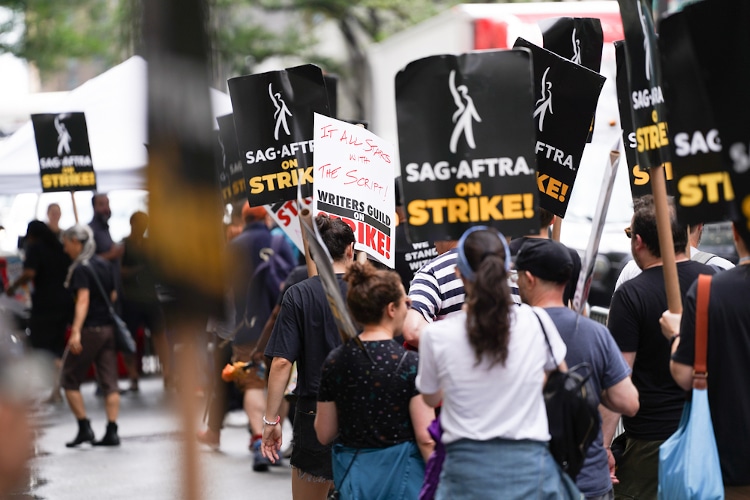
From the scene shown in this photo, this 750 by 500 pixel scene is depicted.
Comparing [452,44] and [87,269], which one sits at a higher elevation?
[452,44]

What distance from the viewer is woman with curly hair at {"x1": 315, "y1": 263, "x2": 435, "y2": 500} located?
466 cm

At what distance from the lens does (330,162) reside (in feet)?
19.9

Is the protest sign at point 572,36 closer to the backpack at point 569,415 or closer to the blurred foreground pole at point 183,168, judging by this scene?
the backpack at point 569,415

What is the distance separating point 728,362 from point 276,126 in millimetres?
3309

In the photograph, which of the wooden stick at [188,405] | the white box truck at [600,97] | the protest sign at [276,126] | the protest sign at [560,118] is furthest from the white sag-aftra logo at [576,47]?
the wooden stick at [188,405]

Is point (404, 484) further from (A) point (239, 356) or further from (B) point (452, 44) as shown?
(B) point (452, 44)

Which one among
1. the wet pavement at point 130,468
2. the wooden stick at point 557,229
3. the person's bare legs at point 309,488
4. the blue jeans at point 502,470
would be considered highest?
the wooden stick at point 557,229

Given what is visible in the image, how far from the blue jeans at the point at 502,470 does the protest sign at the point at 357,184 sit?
7.38 ft

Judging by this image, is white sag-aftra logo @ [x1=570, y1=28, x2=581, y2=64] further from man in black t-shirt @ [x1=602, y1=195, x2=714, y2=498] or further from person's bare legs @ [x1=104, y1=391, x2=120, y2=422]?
person's bare legs @ [x1=104, y1=391, x2=120, y2=422]

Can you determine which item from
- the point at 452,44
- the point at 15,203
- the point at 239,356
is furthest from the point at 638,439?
the point at 15,203

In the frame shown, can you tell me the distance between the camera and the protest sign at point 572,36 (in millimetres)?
6750

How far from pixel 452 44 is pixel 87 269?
7.03m

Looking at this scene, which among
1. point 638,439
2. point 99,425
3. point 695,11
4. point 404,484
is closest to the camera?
point 695,11

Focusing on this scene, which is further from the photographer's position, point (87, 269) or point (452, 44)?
point (452, 44)
